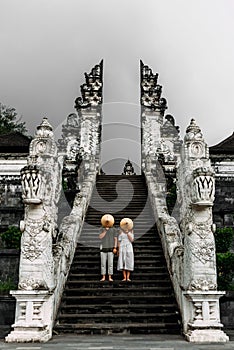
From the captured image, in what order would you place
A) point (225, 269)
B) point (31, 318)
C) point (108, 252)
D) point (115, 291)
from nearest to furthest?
point (31, 318), point (115, 291), point (108, 252), point (225, 269)

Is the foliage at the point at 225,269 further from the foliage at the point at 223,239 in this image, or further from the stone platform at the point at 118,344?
the stone platform at the point at 118,344

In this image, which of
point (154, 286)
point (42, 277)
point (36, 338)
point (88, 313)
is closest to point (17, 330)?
point (36, 338)

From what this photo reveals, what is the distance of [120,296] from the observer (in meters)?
8.32

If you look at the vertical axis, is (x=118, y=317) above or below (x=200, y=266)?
below

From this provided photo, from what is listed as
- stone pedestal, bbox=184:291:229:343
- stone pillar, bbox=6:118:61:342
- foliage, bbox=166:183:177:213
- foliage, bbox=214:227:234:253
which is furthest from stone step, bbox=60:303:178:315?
foliage, bbox=166:183:177:213

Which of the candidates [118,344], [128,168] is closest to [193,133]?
[118,344]

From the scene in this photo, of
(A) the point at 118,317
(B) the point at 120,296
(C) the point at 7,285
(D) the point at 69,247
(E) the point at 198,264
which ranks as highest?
(D) the point at 69,247

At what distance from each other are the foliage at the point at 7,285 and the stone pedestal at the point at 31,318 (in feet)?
6.61

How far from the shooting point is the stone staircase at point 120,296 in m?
7.49


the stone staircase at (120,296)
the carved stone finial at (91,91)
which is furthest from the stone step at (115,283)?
the carved stone finial at (91,91)

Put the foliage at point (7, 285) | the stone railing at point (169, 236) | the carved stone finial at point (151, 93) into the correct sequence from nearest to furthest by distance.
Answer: the stone railing at point (169, 236)
the foliage at point (7, 285)
the carved stone finial at point (151, 93)

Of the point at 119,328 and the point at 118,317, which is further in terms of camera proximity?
Result: the point at 118,317

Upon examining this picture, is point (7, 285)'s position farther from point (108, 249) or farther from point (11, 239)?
point (108, 249)

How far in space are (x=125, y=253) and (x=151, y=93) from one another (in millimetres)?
15256
